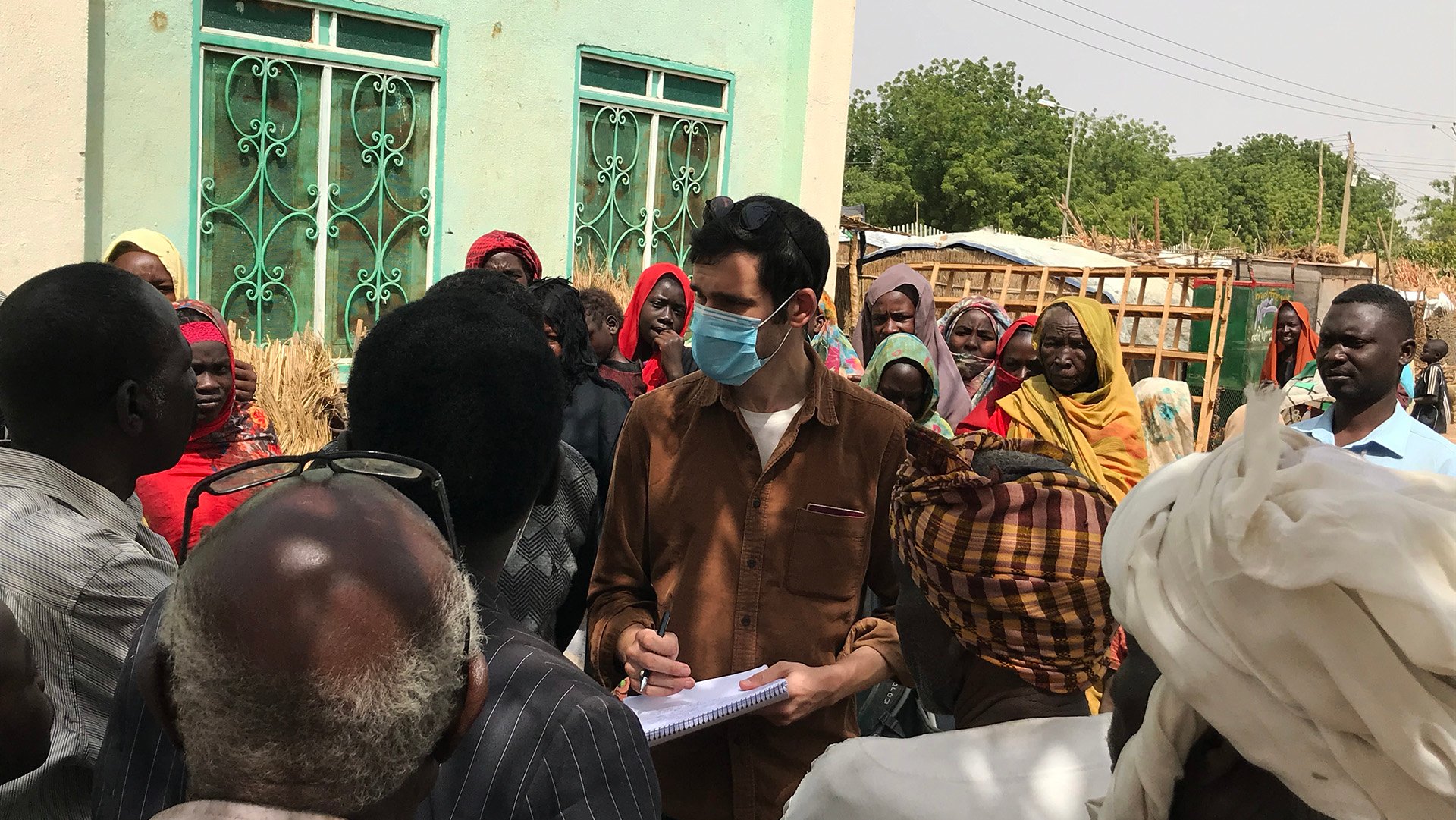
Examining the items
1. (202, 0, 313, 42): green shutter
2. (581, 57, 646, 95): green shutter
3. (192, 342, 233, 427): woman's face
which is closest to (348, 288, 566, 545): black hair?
(192, 342, 233, 427): woman's face

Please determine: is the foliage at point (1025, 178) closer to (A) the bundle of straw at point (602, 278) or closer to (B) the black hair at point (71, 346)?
(A) the bundle of straw at point (602, 278)

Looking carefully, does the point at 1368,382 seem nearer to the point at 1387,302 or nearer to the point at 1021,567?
the point at 1387,302

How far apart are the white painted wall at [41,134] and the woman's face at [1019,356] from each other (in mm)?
4808

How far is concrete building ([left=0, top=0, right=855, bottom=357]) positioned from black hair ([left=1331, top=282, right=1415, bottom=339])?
17.2ft

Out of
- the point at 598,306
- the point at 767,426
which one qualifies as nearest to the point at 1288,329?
the point at 598,306

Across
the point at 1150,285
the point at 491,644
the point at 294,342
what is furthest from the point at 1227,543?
the point at 1150,285

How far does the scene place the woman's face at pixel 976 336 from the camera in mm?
6832

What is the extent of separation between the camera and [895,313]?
6133 mm

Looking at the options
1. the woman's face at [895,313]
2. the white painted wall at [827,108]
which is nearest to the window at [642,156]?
the white painted wall at [827,108]

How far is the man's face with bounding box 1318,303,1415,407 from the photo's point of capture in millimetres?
4406

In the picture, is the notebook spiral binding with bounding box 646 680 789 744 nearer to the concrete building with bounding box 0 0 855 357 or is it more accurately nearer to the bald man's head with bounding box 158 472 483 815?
the bald man's head with bounding box 158 472 483 815

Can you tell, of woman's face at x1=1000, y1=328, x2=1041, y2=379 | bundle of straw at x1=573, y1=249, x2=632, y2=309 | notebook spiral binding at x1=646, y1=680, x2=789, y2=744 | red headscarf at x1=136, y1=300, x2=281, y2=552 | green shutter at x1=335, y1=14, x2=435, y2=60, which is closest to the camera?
notebook spiral binding at x1=646, y1=680, x2=789, y2=744

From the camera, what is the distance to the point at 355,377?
1664 mm

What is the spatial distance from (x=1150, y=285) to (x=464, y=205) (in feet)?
51.2
